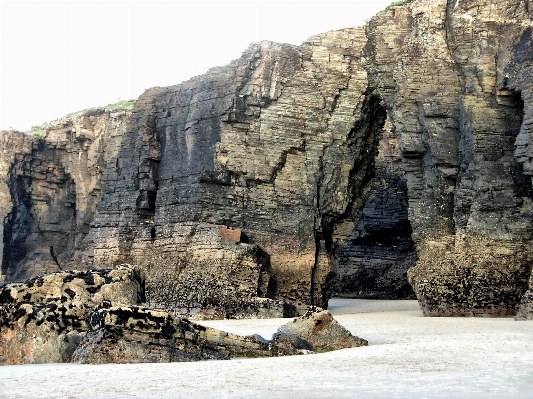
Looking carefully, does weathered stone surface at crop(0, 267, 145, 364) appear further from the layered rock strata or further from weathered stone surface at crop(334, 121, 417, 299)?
weathered stone surface at crop(334, 121, 417, 299)

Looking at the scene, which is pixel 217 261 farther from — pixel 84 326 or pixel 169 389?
pixel 169 389

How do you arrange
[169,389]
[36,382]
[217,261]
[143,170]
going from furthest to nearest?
[143,170] → [217,261] → [36,382] → [169,389]

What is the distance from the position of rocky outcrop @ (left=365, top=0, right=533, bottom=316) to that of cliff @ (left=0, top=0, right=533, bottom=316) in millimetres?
40

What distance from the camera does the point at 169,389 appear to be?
7777 millimetres

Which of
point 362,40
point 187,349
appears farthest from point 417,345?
point 362,40

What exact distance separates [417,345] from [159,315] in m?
4.07

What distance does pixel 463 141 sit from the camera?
72.2ft

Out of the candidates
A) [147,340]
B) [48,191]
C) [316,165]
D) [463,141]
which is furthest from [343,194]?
[147,340]

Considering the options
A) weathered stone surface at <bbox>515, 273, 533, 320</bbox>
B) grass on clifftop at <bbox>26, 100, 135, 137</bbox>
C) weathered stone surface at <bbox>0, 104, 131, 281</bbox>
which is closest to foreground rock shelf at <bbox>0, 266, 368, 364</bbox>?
weathered stone surface at <bbox>515, 273, 533, 320</bbox>

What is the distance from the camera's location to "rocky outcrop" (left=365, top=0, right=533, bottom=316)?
20453 mm

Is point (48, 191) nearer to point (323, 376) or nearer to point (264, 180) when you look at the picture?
point (264, 180)

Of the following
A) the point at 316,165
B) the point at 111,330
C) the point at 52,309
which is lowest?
the point at 111,330

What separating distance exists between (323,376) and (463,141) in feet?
48.3

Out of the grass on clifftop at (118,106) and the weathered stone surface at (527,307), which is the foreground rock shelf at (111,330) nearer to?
the weathered stone surface at (527,307)
